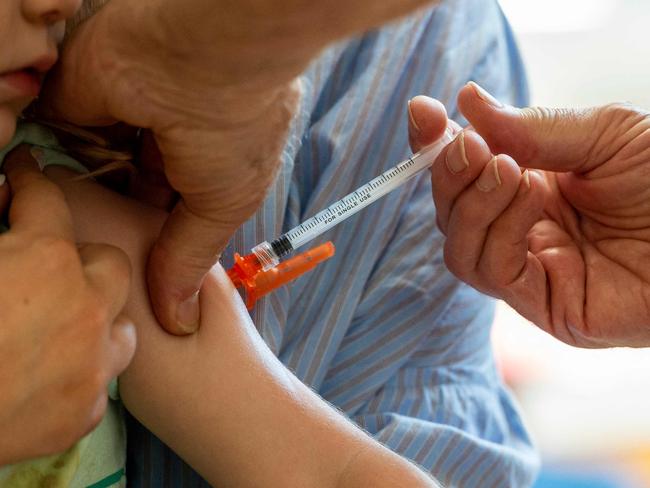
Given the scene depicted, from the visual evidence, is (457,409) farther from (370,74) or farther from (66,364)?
(66,364)

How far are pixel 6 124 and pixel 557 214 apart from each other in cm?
81

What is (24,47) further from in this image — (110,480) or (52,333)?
(110,480)

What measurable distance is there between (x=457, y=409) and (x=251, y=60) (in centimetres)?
→ 75

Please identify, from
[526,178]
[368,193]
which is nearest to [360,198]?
[368,193]

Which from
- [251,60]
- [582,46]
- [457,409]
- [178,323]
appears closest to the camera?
Result: [251,60]

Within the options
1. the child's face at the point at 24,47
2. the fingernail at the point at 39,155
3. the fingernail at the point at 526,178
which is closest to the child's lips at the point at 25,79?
the child's face at the point at 24,47

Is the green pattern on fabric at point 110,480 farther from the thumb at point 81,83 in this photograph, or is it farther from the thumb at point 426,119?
the thumb at point 426,119

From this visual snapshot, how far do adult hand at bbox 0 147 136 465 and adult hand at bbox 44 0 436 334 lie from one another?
87mm

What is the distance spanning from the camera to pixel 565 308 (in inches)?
47.9

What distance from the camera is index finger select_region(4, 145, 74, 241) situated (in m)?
0.77

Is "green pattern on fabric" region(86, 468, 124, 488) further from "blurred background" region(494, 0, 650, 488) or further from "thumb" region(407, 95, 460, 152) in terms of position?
"blurred background" region(494, 0, 650, 488)

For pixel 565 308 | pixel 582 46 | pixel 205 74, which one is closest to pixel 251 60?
pixel 205 74

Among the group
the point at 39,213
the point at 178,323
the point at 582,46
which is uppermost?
the point at 39,213

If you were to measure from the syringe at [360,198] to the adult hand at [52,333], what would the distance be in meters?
Result: 0.32
